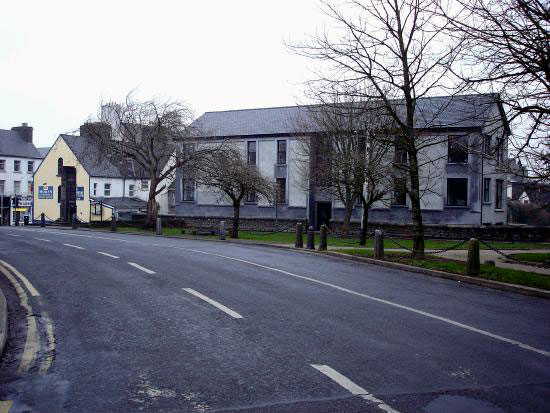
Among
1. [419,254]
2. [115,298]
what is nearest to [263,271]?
[115,298]

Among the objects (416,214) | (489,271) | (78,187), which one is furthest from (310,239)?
(78,187)

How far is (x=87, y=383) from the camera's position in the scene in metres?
5.73

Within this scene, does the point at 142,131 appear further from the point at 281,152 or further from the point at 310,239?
the point at 310,239

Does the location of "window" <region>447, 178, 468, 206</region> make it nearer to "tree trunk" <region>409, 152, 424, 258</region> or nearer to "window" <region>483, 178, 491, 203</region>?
"window" <region>483, 178, 491, 203</region>

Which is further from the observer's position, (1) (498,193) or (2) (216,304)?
(1) (498,193)

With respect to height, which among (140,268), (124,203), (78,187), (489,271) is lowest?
(140,268)

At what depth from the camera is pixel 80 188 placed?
56.4 metres

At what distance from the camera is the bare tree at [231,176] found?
3341 centimetres

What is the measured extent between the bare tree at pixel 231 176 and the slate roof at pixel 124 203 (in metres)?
22.0

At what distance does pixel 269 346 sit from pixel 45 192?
58.0 metres

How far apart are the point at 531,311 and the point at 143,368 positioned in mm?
7612

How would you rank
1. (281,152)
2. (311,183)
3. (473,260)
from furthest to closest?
(281,152) → (311,183) → (473,260)

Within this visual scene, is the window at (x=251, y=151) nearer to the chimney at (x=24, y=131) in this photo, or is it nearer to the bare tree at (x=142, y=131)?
the bare tree at (x=142, y=131)

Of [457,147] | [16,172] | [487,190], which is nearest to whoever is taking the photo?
[457,147]
